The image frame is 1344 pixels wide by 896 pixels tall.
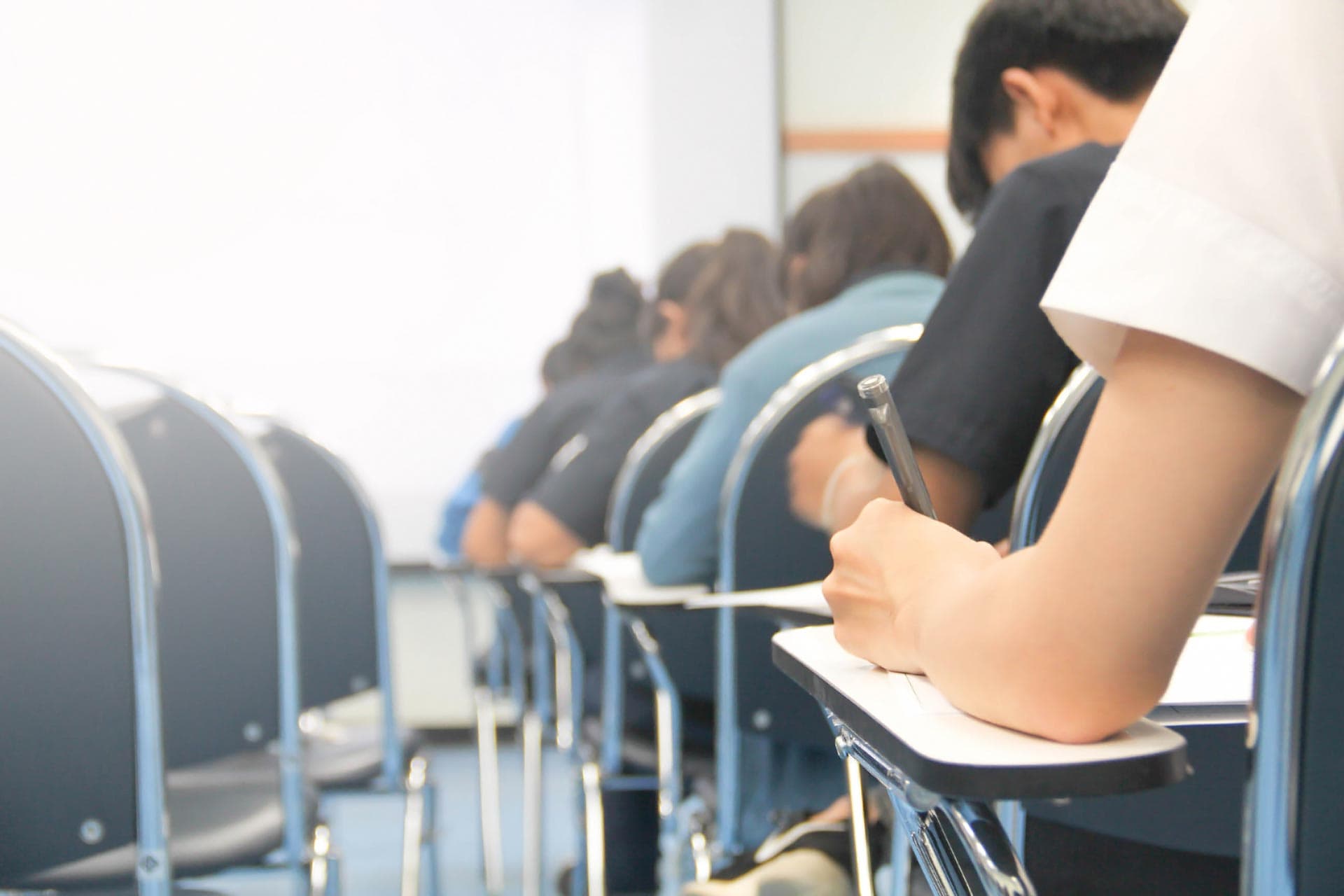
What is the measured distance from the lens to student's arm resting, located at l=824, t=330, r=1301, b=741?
0.51m

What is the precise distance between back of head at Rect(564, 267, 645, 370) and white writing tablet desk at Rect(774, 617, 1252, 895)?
319 centimetres

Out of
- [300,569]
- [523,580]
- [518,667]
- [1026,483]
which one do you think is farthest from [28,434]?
[518,667]

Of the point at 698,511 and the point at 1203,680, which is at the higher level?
the point at 1203,680

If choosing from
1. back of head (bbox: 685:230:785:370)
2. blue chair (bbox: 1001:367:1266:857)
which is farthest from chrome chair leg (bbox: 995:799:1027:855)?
back of head (bbox: 685:230:785:370)

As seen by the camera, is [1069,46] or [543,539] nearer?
[1069,46]

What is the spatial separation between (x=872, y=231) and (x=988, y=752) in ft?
4.88

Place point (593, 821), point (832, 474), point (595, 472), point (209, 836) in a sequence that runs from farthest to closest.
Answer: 1. point (595, 472)
2. point (593, 821)
3. point (209, 836)
4. point (832, 474)

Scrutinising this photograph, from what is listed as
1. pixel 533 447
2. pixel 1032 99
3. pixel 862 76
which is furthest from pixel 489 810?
pixel 862 76

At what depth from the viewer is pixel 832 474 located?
55.0 inches

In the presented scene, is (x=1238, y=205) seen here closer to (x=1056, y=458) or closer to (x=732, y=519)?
(x=1056, y=458)

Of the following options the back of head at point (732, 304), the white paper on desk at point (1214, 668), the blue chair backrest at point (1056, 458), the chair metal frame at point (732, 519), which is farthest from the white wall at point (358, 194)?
the white paper on desk at point (1214, 668)

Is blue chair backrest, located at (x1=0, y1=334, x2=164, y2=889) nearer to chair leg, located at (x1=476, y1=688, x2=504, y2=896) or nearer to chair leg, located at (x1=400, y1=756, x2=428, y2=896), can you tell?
chair leg, located at (x1=400, y1=756, x2=428, y2=896)

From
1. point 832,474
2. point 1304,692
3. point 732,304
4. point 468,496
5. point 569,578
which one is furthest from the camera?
point 468,496

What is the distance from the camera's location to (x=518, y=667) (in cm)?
337
